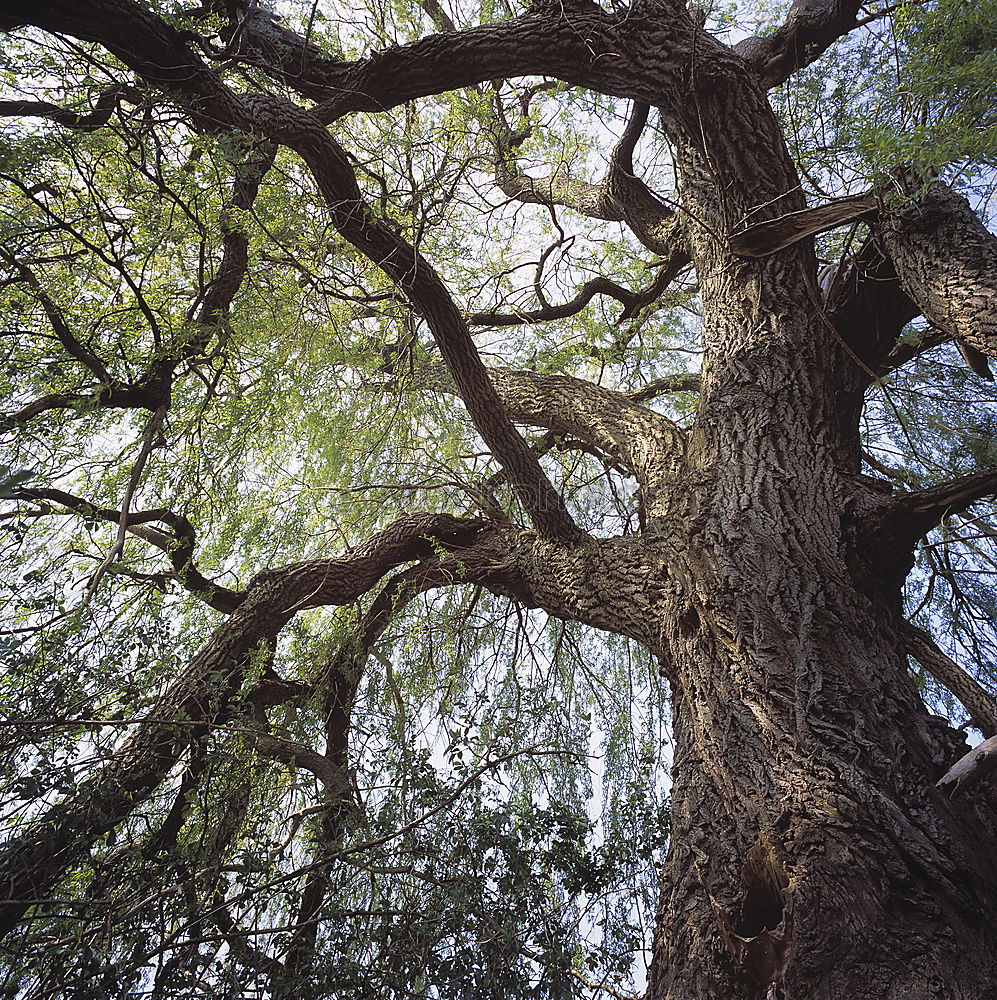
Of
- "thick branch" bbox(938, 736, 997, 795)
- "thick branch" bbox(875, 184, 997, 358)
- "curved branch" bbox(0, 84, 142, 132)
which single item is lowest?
"thick branch" bbox(938, 736, 997, 795)

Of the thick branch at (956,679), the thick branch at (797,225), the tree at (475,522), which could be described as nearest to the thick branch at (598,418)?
the tree at (475,522)

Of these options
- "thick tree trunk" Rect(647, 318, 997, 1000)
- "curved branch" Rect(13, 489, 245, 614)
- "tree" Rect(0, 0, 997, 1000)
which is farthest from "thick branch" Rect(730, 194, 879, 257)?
"curved branch" Rect(13, 489, 245, 614)

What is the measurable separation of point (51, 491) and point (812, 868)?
8.48ft

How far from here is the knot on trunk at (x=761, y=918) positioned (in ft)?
4.94

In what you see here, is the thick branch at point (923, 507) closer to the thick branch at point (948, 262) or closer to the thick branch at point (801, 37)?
the thick branch at point (948, 262)

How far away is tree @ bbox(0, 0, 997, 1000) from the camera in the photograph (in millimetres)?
1708

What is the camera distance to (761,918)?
163 centimetres

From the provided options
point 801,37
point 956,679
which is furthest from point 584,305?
point 956,679

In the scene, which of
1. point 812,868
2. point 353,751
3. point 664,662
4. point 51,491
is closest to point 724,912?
point 812,868

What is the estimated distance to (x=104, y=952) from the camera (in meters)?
1.54

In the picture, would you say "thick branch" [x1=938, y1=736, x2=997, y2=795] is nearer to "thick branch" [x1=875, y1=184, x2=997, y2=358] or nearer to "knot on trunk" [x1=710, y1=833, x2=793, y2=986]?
"knot on trunk" [x1=710, y1=833, x2=793, y2=986]

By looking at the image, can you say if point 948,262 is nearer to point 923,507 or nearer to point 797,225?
point 797,225

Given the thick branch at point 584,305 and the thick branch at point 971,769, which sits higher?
the thick branch at point 584,305

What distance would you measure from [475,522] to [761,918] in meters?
2.24
